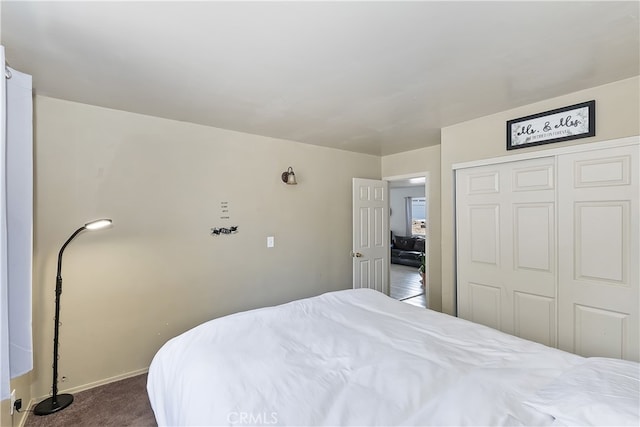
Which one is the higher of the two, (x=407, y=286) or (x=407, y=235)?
(x=407, y=235)

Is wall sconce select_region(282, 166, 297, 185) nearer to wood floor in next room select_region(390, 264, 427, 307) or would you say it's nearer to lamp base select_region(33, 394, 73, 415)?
lamp base select_region(33, 394, 73, 415)

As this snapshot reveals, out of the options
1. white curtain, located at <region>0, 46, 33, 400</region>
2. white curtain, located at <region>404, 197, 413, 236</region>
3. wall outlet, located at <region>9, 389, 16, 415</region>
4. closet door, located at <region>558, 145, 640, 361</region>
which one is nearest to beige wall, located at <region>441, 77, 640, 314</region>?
closet door, located at <region>558, 145, 640, 361</region>

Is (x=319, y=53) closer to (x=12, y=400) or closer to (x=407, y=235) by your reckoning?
(x=12, y=400)

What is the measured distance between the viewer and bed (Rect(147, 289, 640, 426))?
1.02 metres

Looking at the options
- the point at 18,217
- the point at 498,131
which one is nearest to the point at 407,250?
the point at 498,131

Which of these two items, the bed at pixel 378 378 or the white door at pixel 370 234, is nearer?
the bed at pixel 378 378

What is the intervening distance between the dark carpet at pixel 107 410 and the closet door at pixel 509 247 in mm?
2851

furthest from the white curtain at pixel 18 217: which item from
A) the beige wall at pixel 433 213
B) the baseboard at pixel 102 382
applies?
the beige wall at pixel 433 213

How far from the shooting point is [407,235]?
30.6ft

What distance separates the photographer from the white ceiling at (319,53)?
1.29 m

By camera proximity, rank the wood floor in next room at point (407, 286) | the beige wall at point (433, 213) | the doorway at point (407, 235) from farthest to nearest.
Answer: the doorway at point (407, 235)
the wood floor in next room at point (407, 286)
the beige wall at point (433, 213)

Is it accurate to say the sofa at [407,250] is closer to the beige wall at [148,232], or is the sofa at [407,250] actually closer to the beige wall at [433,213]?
the beige wall at [433,213]

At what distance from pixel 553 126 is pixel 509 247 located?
1.04 m

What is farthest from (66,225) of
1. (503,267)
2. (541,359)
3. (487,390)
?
(503,267)
